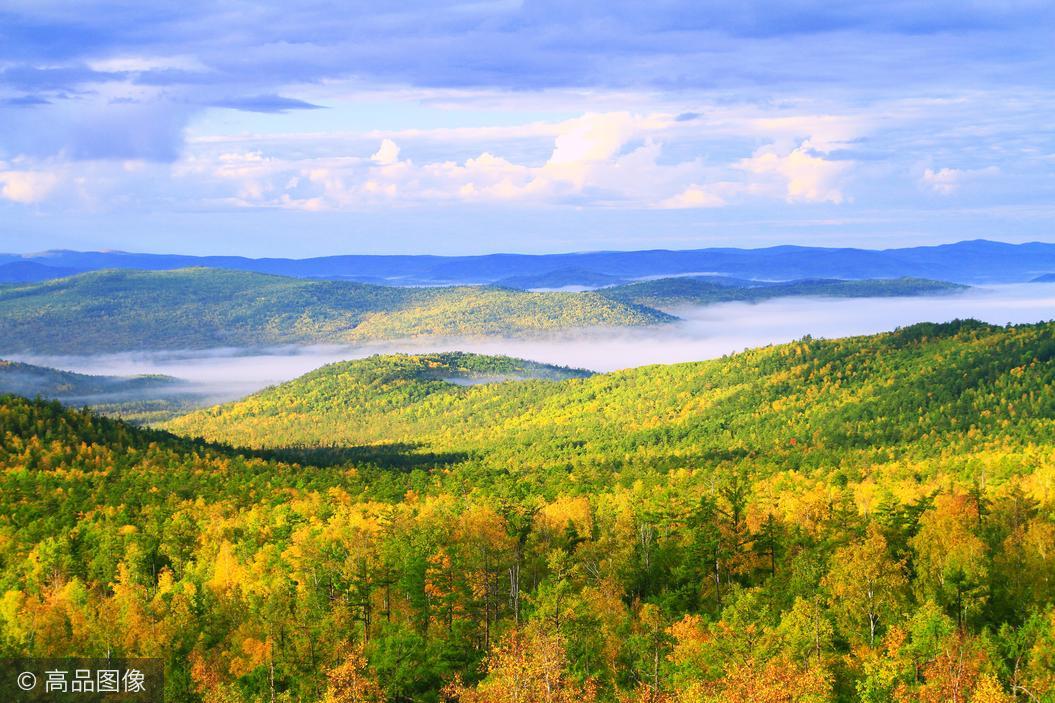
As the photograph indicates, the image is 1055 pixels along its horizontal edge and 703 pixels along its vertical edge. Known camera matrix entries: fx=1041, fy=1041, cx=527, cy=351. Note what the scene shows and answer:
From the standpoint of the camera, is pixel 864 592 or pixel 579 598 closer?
pixel 864 592

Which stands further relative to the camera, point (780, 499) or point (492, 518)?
point (780, 499)

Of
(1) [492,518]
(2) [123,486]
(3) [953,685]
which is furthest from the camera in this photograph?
(2) [123,486]

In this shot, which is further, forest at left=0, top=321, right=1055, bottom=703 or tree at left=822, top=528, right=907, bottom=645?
tree at left=822, top=528, right=907, bottom=645

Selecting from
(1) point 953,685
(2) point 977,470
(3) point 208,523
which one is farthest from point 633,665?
(2) point 977,470

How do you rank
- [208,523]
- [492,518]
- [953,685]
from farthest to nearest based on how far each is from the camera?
1. [208,523]
2. [492,518]
3. [953,685]

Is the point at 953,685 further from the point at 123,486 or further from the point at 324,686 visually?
the point at 123,486

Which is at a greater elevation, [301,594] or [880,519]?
[880,519]

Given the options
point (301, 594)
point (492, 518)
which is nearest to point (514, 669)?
point (301, 594)

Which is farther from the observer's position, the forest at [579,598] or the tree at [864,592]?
the tree at [864,592]

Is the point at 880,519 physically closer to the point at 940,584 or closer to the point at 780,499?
the point at 940,584

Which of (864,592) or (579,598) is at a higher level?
(864,592)
